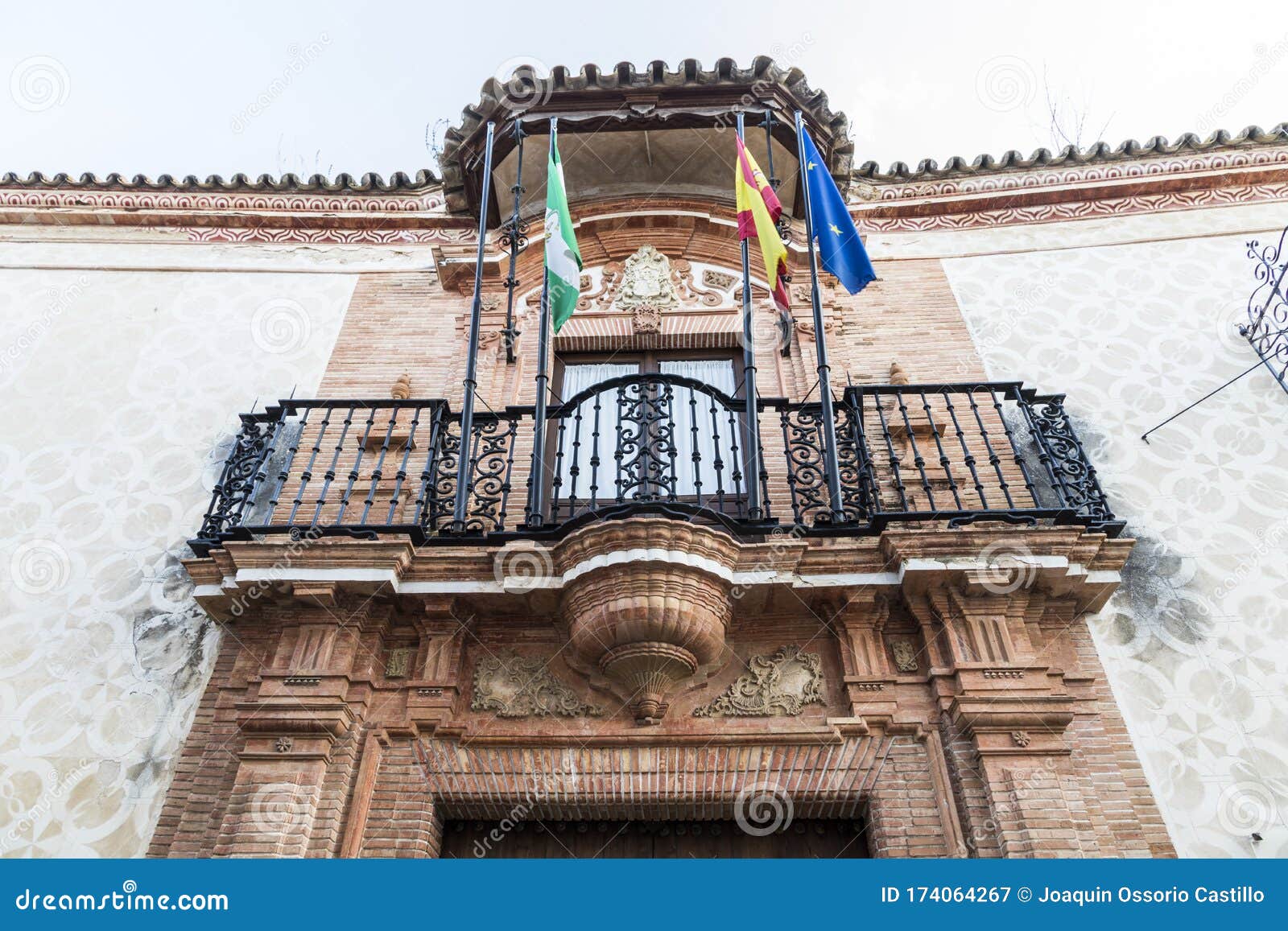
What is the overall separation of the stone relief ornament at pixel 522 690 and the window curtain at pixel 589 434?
101cm

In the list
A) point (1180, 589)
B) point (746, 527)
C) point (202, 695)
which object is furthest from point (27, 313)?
point (1180, 589)

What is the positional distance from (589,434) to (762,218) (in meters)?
1.73

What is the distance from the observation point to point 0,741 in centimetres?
449

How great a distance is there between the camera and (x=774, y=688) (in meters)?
4.42

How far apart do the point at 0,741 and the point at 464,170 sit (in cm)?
474

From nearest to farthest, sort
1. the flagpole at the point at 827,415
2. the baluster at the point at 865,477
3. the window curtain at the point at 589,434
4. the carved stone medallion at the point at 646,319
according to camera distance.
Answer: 1. the flagpole at the point at 827,415
2. the baluster at the point at 865,477
3. the window curtain at the point at 589,434
4. the carved stone medallion at the point at 646,319

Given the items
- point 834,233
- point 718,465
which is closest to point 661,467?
point 718,465

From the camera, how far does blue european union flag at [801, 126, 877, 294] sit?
542 centimetres

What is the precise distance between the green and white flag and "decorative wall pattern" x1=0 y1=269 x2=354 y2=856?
1.92 meters

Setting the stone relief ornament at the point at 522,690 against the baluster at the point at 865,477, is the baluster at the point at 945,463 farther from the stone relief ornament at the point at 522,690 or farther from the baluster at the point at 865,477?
the stone relief ornament at the point at 522,690

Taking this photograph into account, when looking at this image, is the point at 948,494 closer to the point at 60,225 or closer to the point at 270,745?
the point at 270,745


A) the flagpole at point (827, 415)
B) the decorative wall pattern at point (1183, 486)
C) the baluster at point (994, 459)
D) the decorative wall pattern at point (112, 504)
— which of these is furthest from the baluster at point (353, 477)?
the decorative wall pattern at point (1183, 486)

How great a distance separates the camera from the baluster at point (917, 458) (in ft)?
15.4

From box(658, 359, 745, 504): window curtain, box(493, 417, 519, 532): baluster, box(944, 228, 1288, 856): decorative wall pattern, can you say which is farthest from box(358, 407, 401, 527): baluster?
box(944, 228, 1288, 856): decorative wall pattern
